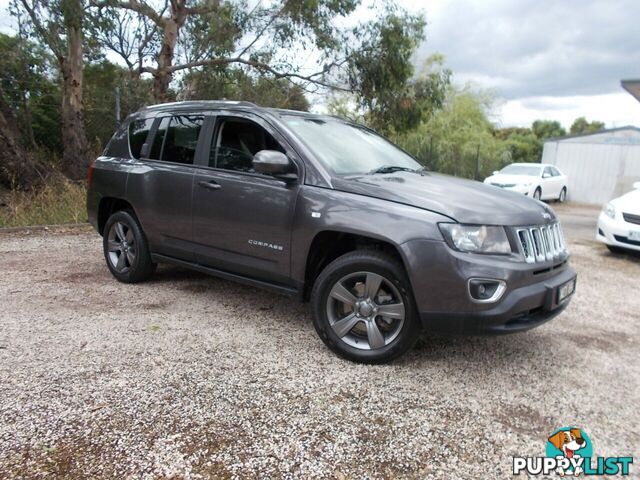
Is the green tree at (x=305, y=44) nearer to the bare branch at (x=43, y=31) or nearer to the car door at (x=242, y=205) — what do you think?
the bare branch at (x=43, y=31)

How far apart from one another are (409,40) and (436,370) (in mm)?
10994

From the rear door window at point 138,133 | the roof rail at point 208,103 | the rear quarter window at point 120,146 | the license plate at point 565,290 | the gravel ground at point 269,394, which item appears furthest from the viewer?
the rear quarter window at point 120,146

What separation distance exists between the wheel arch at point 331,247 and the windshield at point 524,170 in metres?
14.1

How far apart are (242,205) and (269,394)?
1.54 meters

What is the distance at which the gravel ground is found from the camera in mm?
2338

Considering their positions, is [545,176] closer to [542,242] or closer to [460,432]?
[542,242]

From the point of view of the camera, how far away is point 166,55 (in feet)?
41.8

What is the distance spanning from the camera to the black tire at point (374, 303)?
123 inches

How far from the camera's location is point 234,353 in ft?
11.3

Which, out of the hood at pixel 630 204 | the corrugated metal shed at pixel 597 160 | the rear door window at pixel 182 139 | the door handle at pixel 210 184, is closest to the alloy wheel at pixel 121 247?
the rear door window at pixel 182 139

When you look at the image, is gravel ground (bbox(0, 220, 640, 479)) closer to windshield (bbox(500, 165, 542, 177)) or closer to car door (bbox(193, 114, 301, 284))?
car door (bbox(193, 114, 301, 284))

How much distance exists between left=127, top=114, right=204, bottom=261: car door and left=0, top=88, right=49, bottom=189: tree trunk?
7.28m

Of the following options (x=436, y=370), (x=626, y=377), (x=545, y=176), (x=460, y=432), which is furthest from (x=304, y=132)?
(x=545, y=176)

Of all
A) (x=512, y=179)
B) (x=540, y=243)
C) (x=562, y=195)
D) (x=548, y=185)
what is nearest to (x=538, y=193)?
(x=548, y=185)
